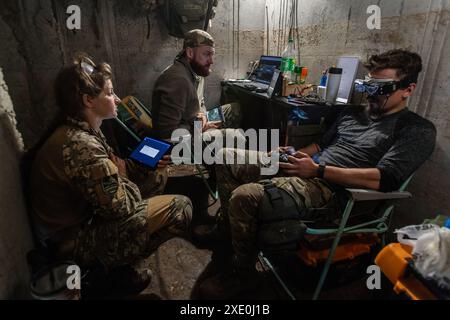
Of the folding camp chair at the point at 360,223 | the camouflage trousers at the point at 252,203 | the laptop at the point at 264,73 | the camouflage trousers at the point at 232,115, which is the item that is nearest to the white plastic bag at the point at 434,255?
the folding camp chair at the point at 360,223

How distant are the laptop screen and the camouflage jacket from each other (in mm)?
2132

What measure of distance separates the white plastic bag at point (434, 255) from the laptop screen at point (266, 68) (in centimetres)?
220

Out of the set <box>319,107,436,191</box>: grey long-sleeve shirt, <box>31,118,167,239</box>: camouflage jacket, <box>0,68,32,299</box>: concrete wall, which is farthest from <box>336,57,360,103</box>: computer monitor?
<box>0,68,32,299</box>: concrete wall

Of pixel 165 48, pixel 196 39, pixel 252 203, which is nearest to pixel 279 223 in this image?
pixel 252 203

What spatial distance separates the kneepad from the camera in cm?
133

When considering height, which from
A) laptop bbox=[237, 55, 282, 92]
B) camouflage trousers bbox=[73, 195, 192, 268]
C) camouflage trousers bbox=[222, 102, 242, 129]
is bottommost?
camouflage trousers bbox=[73, 195, 192, 268]

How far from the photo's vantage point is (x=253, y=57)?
3.48 m

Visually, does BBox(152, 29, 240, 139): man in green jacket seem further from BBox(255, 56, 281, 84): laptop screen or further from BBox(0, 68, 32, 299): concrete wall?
BBox(0, 68, 32, 299): concrete wall

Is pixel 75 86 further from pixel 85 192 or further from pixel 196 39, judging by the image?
pixel 196 39

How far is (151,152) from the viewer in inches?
65.0

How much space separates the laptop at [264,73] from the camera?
9.10 ft

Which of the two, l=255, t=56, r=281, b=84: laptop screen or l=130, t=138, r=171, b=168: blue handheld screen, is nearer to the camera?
l=130, t=138, r=171, b=168: blue handheld screen

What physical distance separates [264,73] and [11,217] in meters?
2.64

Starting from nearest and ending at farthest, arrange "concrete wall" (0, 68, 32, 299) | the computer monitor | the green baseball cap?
"concrete wall" (0, 68, 32, 299) → the computer monitor → the green baseball cap
